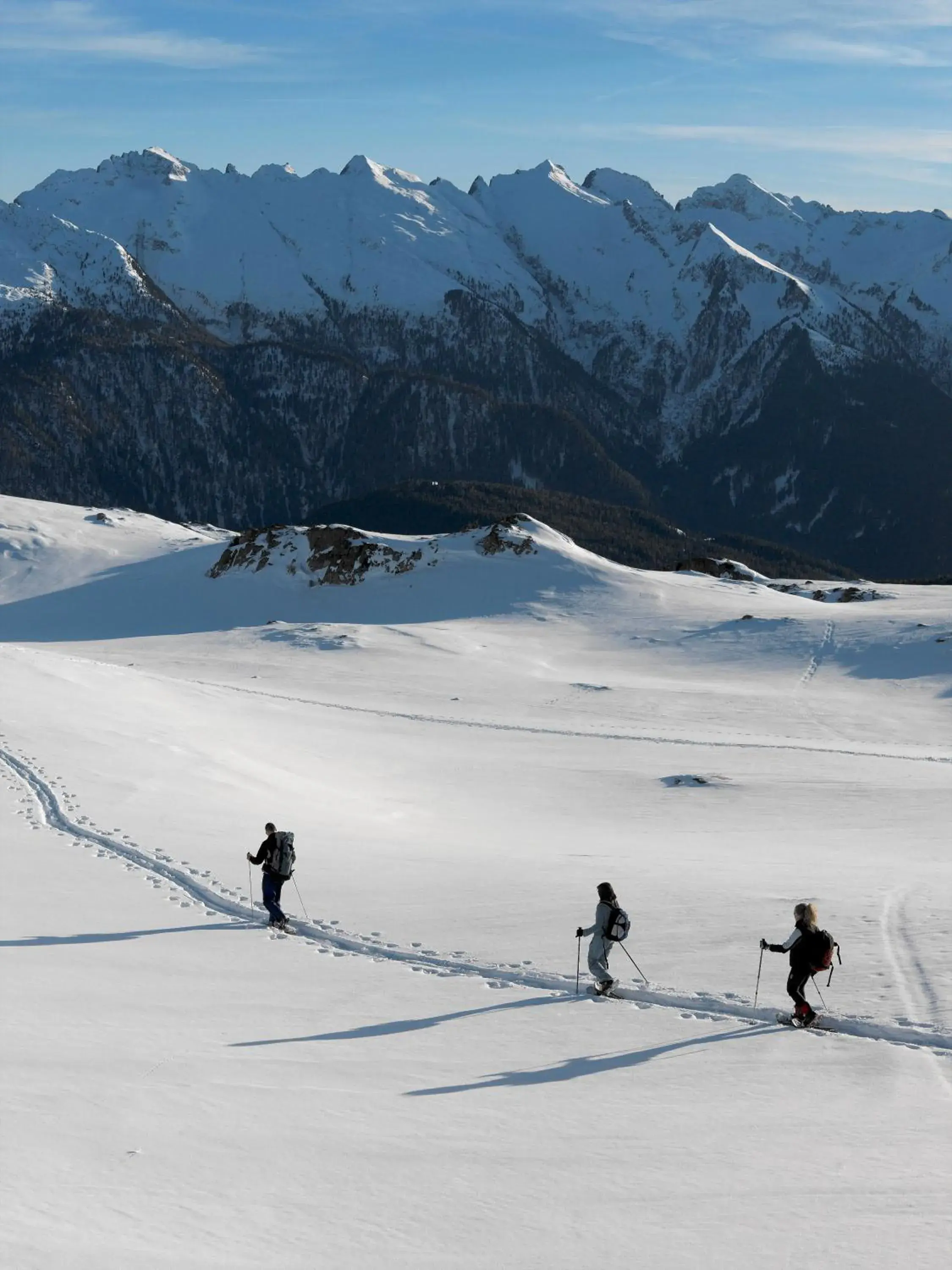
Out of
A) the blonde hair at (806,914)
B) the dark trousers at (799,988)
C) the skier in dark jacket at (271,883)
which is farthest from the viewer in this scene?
the skier in dark jacket at (271,883)

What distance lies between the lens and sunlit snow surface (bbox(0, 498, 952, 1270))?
9516mm

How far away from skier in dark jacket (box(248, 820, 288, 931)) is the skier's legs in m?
4.99

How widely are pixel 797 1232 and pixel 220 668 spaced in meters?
56.2

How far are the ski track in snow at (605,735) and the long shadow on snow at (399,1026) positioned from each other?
2811 centimetres

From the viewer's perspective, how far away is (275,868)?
62.4ft

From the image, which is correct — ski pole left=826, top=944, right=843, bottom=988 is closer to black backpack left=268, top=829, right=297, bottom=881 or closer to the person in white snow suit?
the person in white snow suit

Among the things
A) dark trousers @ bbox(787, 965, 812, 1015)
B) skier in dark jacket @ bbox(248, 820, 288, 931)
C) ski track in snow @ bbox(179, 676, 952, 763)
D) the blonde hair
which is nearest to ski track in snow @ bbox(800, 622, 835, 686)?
ski track in snow @ bbox(179, 676, 952, 763)

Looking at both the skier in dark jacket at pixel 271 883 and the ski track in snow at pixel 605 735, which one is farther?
the ski track in snow at pixel 605 735

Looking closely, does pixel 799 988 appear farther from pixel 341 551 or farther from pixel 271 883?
pixel 341 551

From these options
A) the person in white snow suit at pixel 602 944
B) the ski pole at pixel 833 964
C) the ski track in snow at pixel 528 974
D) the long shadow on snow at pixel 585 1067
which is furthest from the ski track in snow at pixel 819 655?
the long shadow on snow at pixel 585 1067

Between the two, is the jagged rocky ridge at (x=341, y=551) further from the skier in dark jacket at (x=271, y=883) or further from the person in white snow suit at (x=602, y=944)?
the person in white snow suit at (x=602, y=944)

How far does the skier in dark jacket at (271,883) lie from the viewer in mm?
19000

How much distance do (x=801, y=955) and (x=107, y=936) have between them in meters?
8.87

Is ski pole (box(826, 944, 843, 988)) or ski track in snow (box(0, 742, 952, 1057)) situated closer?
ski track in snow (box(0, 742, 952, 1057))
